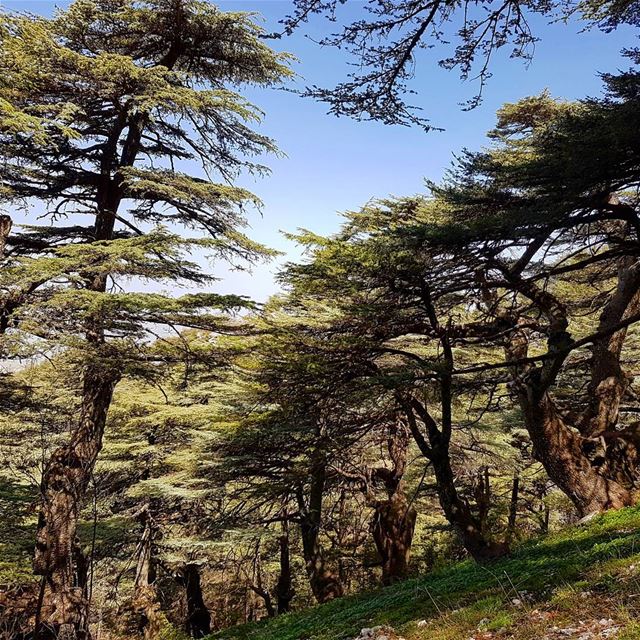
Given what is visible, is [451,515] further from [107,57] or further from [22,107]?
[22,107]

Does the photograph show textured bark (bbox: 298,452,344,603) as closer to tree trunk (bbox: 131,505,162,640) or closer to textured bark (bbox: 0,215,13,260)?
tree trunk (bbox: 131,505,162,640)

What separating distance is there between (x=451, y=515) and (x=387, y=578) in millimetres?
4891

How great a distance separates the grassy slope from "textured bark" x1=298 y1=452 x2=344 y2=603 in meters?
2.55

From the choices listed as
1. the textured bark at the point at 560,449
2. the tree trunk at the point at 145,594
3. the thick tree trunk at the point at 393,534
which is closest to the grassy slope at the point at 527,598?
the textured bark at the point at 560,449

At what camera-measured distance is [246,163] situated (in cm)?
1198

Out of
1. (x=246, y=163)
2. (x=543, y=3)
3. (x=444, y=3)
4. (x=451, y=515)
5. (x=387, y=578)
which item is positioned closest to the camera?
(x=444, y=3)

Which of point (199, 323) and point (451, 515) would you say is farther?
point (199, 323)

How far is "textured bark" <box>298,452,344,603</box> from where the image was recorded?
36.8 feet

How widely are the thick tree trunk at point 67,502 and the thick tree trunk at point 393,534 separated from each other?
6492 mm

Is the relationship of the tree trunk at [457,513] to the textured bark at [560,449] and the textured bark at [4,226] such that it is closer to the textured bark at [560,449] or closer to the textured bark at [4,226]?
the textured bark at [560,449]

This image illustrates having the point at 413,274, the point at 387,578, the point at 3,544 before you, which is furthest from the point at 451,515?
the point at 3,544

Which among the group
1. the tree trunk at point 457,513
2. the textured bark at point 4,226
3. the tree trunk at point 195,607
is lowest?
the tree trunk at point 195,607

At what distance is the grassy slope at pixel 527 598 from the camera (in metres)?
4.23

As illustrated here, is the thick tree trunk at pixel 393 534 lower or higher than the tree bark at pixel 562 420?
lower
